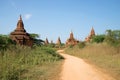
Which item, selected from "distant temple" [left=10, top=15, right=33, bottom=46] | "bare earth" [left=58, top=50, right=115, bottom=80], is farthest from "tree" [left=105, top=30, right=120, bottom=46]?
"distant temple" [left=10, top=15, right=33, bottom=46]

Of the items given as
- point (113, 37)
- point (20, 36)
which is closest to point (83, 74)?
point (113, 37)

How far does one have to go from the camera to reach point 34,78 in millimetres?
10398

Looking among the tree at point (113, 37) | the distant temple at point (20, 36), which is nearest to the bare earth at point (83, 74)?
the tree at point (113, 37)

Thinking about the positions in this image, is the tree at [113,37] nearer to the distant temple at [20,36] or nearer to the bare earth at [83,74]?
the bare earth at [83,74]

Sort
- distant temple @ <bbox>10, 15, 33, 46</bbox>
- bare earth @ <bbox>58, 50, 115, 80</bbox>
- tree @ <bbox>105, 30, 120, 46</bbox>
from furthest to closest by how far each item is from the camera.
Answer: distant temple @ <bbox>10, 15, 33, 46</bbox> < tree @ <bbox>105, 30, 120, 46</bbox> < bare earth @ <bbox>58, 50, 115, 80</bbox>

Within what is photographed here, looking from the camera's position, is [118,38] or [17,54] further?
[118,38]

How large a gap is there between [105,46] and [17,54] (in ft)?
53.3

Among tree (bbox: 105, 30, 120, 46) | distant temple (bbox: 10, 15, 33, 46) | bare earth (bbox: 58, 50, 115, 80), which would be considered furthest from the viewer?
distant temple (bbox: 10, 15, 33, 46)

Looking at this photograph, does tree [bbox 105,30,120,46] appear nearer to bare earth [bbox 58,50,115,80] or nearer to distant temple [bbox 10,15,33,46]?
bare earth [bbox 58,50,115,80]

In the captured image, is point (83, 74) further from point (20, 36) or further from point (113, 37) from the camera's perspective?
point (20, 36)

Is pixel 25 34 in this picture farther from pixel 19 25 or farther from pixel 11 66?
pixel 11 66

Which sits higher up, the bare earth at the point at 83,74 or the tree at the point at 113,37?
the tree at the point at 113,37

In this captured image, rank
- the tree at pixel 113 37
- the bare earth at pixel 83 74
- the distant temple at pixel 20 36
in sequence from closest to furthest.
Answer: the bare earth at pixel 83 74 → the tree at pixel 113 37 → the distant temple at pixel 20 36

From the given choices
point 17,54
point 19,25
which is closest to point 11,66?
point 17,54
